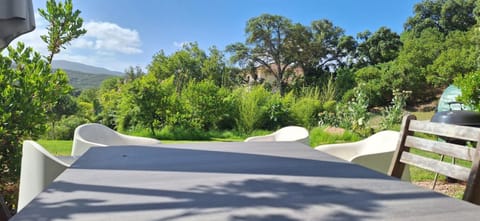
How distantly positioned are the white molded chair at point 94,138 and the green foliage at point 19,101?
0.29 m

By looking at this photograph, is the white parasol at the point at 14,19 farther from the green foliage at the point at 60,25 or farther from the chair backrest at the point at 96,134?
the chair backrest at the point at 96,134

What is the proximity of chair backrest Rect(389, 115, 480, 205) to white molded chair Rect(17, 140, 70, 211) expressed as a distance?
67.9 inches

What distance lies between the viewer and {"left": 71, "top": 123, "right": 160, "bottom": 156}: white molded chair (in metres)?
2.77

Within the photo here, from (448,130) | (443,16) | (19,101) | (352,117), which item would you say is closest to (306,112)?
(352,117)

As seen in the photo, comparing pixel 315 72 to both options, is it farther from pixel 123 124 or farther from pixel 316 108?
pixel 123 124

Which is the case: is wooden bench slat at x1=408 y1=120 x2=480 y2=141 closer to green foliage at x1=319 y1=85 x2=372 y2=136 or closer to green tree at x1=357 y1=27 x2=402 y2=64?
green foliage at x1=319 y1=85 x2=372 y2=136

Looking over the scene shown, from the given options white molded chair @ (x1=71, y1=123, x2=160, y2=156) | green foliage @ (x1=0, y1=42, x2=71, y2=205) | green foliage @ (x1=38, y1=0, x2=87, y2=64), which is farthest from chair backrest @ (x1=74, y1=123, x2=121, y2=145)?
green foliage @ (x1=38, y1=0, x2=87, y2=64)

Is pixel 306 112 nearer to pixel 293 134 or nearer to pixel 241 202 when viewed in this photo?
pixel 293 134

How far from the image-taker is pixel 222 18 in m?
17.1

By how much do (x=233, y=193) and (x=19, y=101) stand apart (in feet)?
6.70

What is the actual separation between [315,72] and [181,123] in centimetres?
1674

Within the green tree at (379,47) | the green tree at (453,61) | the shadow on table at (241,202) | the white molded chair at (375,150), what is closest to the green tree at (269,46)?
the green tree at (379,47)

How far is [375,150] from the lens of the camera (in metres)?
2.72

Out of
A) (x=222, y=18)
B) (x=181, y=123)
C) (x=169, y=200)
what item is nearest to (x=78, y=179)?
(x=169, y=200)
